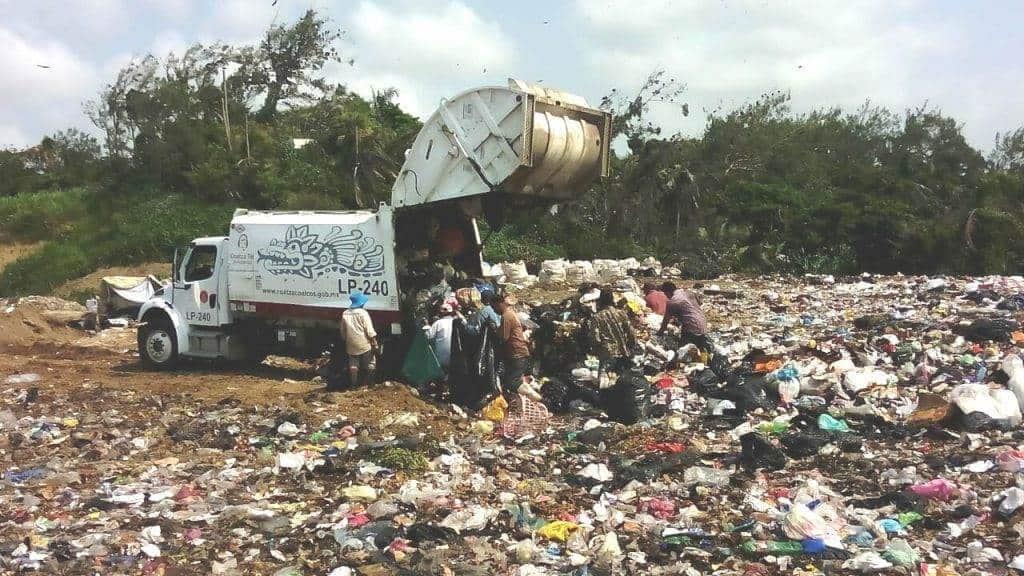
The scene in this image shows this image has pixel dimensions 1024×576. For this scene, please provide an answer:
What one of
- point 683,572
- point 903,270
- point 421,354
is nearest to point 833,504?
point 683,572

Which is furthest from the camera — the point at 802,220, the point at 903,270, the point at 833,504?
the point at 802,220

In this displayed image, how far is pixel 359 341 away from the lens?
809cm

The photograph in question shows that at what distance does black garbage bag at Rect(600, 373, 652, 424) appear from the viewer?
7152 millimetres

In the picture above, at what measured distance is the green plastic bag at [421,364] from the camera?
8.03 metres

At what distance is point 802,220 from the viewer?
2633 centimetres

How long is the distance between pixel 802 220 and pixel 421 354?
21426mm

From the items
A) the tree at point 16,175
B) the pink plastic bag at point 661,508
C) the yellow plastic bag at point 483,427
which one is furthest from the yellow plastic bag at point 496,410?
the tree at point 16,175

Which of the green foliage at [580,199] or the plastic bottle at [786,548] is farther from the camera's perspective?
the green foliage at [580,199]

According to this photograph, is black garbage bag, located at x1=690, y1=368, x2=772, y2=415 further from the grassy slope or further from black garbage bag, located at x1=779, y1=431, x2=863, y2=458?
the grassy slope

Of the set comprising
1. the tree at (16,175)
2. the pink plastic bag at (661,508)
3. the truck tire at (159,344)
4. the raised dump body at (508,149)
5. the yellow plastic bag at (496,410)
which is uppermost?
the tree at (16,175)

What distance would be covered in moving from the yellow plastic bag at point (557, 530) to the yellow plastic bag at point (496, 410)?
2.69m

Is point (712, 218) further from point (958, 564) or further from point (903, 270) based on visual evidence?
point (958, 564)

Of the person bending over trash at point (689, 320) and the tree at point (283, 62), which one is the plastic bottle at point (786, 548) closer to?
the person bending over trash at point (689, 320)

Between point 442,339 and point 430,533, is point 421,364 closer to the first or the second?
point 442,339
